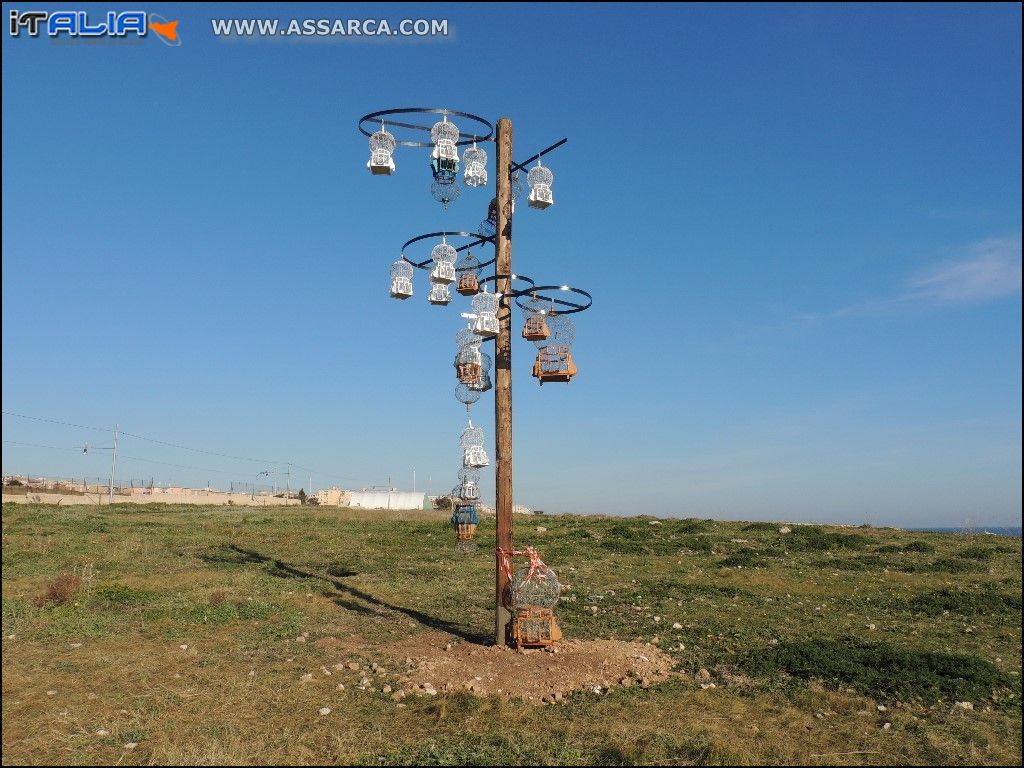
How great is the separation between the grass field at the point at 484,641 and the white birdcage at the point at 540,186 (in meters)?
8.20

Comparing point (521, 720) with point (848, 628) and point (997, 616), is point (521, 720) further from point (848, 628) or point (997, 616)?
point (997, 616)

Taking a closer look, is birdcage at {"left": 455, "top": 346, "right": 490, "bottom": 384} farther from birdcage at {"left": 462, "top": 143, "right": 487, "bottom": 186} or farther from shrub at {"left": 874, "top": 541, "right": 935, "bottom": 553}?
shrub at {"left": 874, "top": 541, "right": 935, "bottom": 553}

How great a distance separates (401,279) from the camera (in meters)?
15.1

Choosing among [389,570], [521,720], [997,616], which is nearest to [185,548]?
[389,570]

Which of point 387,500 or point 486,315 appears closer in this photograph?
point 486,315

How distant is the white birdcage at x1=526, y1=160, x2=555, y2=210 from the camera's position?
1315 cm

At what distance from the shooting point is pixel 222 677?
1130cm

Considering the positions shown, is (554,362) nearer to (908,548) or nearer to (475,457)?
(475,457)

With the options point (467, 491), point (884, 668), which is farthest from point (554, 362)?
point (884, 668)

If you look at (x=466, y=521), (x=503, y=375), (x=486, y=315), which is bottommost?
(x=466, y=521)

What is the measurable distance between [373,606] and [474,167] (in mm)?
10263

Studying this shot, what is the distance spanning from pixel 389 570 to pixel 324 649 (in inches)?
405

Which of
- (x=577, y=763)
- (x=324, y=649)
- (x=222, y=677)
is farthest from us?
(x=324, y=649)

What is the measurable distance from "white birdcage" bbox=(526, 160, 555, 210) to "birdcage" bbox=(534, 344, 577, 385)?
8.54 feet
